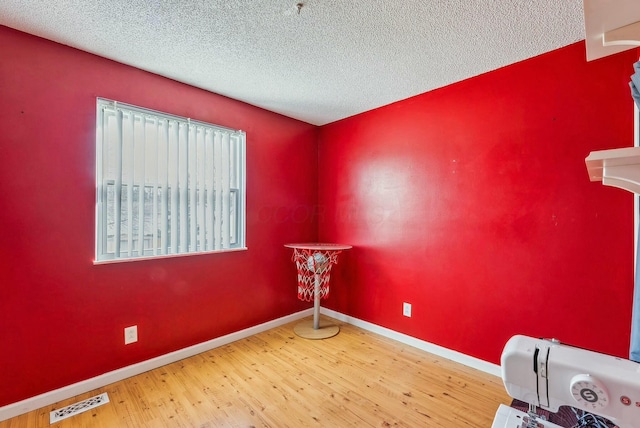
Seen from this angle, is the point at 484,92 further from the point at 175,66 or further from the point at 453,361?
the point at 175,66

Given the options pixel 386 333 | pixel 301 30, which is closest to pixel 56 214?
pixel 301 30

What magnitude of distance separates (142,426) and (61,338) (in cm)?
84

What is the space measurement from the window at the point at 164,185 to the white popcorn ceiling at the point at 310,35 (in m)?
0.46

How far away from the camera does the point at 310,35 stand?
184 centimetres

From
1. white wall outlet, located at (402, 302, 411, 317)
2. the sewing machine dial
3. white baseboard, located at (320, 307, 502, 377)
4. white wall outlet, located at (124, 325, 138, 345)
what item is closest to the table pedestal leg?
white baseboard, located at (320, 307, 502, 377)

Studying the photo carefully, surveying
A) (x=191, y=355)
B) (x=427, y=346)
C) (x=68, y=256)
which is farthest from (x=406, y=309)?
(x=68, y=256)

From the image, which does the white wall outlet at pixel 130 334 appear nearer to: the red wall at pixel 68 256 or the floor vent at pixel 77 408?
the red wall at pixel 68 256

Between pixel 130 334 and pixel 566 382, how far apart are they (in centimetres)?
262

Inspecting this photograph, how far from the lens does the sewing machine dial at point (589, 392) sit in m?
0.77

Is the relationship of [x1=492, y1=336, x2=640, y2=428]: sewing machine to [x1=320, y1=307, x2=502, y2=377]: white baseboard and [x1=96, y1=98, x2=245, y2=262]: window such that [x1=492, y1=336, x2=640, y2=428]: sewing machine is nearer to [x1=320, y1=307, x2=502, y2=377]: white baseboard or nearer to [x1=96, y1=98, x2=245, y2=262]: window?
[x1=320, y1=307, x2=502, y2=377]: white baseboard

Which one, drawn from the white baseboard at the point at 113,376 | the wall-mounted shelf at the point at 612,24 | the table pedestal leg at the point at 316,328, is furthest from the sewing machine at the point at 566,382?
the white baseboard at the point at 113,376

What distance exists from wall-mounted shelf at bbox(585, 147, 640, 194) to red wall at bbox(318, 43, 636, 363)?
1.39 metres

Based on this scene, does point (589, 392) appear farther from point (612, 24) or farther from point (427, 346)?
point (427, 346)

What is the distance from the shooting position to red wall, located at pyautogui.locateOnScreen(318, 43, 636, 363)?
183 cm
